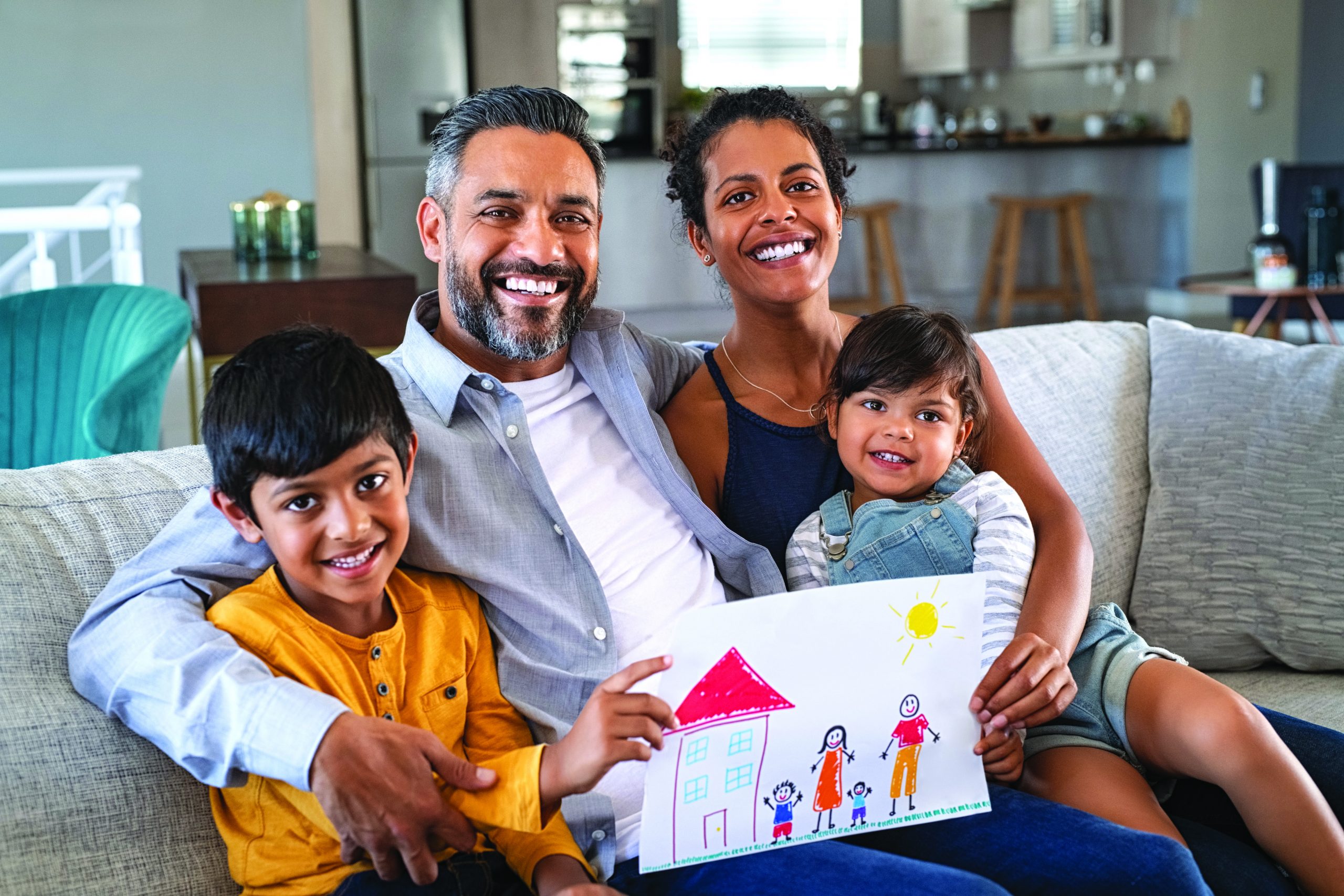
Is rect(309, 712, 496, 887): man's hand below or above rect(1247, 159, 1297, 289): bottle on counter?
below

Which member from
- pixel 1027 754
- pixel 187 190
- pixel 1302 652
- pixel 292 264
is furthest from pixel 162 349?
pixel 187 190

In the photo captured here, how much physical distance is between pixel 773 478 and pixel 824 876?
63 centimetres

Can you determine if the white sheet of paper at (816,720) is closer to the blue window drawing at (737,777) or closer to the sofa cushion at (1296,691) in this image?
the blue window drawing at (737,777)

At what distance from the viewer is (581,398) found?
5.20ft

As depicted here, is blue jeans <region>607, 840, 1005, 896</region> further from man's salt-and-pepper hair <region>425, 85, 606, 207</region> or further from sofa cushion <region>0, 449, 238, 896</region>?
man's salt-and-pepper hair <region>425, 85, 606, 207</region>

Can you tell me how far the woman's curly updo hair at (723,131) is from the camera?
1727 mm

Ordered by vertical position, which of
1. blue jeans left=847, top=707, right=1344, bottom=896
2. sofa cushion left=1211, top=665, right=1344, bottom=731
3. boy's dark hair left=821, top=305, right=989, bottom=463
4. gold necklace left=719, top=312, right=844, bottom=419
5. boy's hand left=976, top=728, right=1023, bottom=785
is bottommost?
sofa cushion left=1211, top=665, right=1344, bottom=731

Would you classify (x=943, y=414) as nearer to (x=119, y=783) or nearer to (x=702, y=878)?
(x=702, y=878)

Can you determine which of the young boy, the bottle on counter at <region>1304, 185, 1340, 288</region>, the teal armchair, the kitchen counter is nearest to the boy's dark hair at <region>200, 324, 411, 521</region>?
the young boy

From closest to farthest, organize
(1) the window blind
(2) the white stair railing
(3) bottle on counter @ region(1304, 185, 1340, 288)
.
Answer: (2) the white stair railing
(3) bottle on counter @ region(1304, 185, 1340, 288)
(1) the window blind

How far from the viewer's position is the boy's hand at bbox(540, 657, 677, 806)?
1.05 m

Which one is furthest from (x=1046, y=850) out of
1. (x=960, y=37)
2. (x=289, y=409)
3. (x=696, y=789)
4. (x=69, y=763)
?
(x=960, y=37)

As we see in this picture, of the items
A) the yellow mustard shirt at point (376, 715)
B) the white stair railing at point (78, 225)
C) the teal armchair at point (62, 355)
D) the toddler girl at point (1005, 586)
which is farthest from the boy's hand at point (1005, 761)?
the white stair railing at point (78, 225)

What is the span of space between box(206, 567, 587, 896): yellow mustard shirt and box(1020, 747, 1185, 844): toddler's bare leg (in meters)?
0.54
